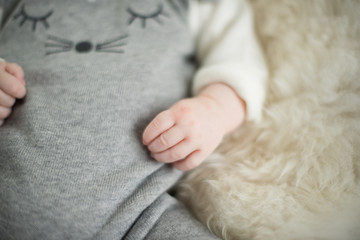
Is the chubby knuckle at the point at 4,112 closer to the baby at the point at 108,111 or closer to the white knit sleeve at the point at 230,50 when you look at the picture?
the baby at the point at 108,111

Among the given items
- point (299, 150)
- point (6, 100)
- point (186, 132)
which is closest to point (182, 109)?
point (186, 132)

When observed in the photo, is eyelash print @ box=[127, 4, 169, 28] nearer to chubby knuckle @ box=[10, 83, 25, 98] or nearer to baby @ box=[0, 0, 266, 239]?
baby @ box=[0, 0, 266, 239]

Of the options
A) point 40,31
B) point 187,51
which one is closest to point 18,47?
point 40,31

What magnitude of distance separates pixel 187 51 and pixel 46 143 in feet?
1.37

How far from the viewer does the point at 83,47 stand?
0.60 metres

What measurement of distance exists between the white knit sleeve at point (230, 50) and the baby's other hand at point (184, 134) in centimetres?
12

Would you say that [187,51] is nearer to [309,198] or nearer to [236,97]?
[236,97]

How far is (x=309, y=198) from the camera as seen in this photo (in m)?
0.47

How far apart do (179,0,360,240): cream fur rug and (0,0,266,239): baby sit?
5 centimetres

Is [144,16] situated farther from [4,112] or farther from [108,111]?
[4,112]

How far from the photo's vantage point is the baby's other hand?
0.50m

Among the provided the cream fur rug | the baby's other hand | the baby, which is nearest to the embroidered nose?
the baby

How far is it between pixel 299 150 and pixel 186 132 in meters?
0.24

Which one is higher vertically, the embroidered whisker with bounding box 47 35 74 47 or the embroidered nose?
the embroidered whisker with bounding box 47 35 74 47
